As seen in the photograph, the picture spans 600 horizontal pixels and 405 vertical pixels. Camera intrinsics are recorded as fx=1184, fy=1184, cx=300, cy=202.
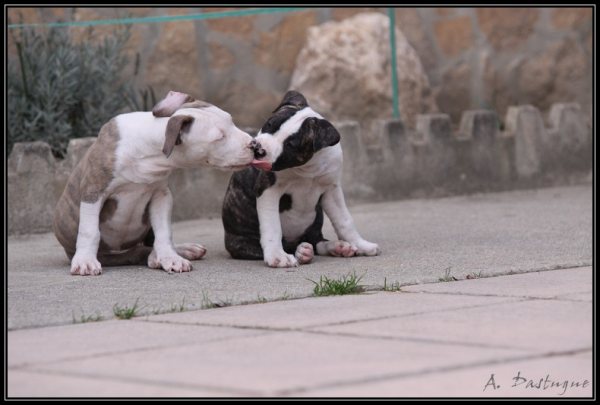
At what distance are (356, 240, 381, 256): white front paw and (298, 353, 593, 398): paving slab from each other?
2949mm

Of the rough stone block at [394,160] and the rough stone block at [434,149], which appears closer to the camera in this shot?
the rough stone block at [394,160]

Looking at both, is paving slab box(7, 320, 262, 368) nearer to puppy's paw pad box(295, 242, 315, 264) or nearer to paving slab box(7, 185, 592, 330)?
paving slab box(7, 185, 592, 330)

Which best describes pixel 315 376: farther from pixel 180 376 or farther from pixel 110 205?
pixel 110 205

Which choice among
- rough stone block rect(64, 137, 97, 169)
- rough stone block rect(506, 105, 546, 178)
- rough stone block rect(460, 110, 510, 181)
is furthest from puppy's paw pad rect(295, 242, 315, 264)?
rough stone block rect(506, 105, 546, 178)

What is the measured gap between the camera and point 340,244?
6.80 metres

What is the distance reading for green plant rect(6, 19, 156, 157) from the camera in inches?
348

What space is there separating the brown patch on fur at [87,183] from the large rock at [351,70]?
3791 mm

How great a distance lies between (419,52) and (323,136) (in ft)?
15.3

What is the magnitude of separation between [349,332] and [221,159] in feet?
6.63

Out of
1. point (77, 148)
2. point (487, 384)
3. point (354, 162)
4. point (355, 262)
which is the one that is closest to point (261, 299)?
point (355, 262)

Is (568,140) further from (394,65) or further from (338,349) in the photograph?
(338,349)

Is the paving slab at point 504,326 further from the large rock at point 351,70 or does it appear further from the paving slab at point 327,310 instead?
the large rock at point 351,70

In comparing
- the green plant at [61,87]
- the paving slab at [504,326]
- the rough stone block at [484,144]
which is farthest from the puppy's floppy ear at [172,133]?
the rough stone block at [484,144]

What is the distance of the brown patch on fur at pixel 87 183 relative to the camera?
20.8 feet
